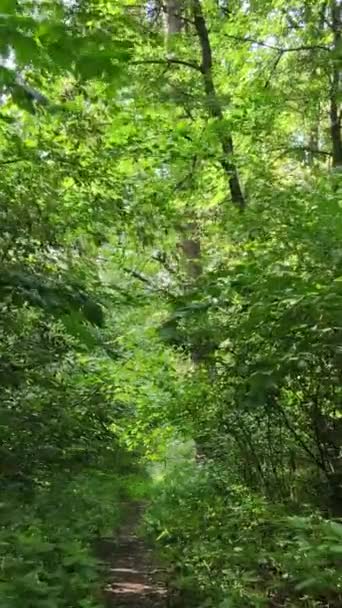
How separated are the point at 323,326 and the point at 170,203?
5475 millimetres

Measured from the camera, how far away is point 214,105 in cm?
773

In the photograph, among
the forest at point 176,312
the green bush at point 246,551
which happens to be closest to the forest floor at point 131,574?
the forest at point 176,312

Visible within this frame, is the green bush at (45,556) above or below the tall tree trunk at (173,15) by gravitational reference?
below

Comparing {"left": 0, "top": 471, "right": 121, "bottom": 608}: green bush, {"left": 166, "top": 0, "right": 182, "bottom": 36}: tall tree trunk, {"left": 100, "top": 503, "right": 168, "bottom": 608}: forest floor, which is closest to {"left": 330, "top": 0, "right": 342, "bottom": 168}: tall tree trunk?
{"left": 166, "top": 0, "right": 182, "bottom": 36}: tall tree trunk

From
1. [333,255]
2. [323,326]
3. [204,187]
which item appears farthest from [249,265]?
[204,187]

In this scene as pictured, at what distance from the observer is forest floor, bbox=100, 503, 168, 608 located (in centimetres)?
622

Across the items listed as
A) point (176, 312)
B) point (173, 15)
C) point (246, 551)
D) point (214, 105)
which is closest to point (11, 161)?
point (176, 312)

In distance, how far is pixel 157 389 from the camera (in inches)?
285

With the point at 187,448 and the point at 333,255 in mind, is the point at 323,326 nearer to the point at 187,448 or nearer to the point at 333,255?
the point at 333,255

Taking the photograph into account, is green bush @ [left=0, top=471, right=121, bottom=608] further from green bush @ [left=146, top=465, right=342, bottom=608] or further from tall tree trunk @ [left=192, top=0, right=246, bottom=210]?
tall tree trunk @ [left=192, top=0, right=246, bottom=210]

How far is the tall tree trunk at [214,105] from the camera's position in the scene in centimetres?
790

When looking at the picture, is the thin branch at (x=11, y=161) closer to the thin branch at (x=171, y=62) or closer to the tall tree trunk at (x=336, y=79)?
the tall tree trunk at (x=336, y=79)

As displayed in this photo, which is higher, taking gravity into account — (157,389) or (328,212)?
(328,212)

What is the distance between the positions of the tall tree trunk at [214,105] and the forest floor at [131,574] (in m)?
4.38
